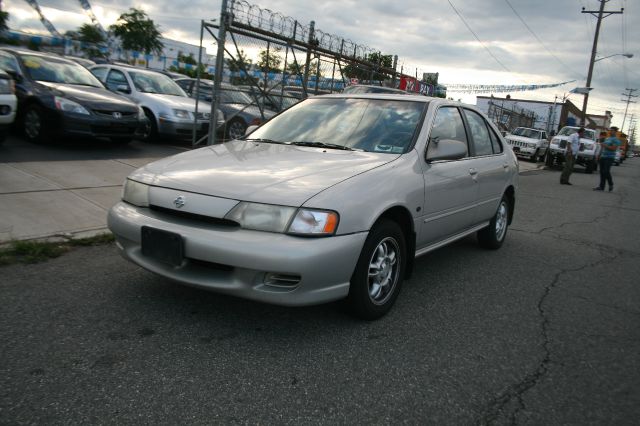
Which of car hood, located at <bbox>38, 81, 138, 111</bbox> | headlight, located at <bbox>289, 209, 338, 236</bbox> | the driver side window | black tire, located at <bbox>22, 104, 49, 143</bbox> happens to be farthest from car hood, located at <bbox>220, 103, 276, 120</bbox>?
headlight, located at <bbox>289, 209, 338, 236</bbox>

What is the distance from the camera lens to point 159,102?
1050cm

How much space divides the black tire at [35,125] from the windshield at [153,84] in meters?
2.80

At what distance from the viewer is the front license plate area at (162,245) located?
2971mm

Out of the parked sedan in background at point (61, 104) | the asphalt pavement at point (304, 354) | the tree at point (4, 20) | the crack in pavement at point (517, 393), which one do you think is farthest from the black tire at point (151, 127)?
the tree at point (4, 20)

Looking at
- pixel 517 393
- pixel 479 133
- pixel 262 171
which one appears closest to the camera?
pixel 517 393

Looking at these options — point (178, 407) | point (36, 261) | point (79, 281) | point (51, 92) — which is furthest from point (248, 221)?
point (51, 92)

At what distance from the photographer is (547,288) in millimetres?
4555

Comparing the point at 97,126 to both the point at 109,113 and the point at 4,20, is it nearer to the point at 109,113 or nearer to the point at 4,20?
the point at 109,113

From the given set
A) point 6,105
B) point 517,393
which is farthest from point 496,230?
point 6,105

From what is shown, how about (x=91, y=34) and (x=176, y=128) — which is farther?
(x=91, y=34)

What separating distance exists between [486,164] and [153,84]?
8578mm

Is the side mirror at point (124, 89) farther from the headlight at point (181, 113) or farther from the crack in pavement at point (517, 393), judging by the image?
the crack in pavement at point (517, 393)

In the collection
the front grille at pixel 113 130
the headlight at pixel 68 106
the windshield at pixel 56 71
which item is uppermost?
the windshield at pixel 56 71

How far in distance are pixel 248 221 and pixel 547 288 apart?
3.02m
